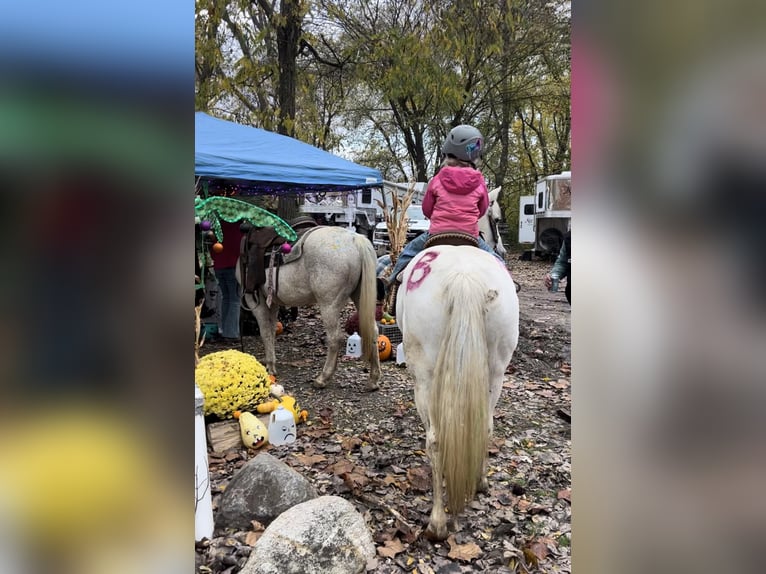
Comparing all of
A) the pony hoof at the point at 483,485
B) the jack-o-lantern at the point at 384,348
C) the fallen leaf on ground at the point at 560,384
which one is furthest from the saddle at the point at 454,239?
the jack-o-lantern at the point at 384,348

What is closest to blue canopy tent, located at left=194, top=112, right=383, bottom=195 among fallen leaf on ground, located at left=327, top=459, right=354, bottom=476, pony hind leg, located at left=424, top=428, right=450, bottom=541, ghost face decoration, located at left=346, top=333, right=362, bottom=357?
ghost face decoration, located at left=346, top=333, right=362, bottom=357

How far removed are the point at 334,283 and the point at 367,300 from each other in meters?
0.40

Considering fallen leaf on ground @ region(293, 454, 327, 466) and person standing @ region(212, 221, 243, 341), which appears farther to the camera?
person standing @ region(212, 221, 243, 341)

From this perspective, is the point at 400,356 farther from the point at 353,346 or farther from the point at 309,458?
the point at 309,458

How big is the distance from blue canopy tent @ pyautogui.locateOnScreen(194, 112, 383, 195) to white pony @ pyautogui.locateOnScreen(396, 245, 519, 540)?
3.85 metres

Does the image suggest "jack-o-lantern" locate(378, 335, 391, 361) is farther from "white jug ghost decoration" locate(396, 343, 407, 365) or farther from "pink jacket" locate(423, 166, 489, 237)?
"pink jacket" locate(423, 166, 489, 237)

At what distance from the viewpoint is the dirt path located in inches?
97.7

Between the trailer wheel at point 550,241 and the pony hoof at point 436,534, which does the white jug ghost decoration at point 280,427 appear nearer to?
the pony hoof at point 436,534

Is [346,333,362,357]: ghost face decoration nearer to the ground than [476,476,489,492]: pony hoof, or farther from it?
farther from it

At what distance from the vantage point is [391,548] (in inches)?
→ 100

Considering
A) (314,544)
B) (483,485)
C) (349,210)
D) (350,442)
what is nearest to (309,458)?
(350,442)

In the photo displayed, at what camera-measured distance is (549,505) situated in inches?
117

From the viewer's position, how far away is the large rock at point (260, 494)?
2.66m
